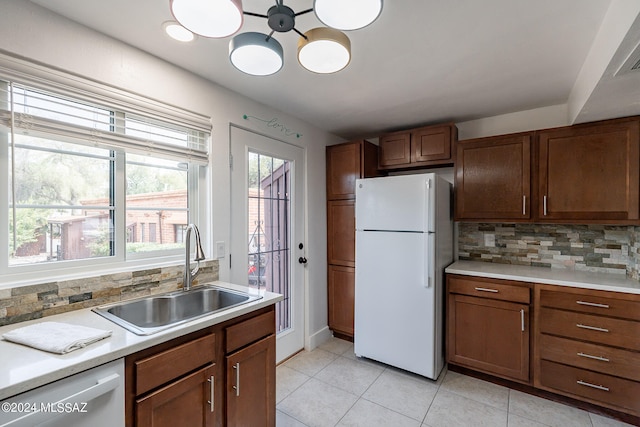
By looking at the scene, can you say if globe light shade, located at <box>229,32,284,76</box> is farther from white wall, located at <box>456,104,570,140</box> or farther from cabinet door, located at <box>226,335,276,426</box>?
white wall, located at <box>456,104,570,140</box>

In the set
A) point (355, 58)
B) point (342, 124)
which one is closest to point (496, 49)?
point (355, 58)

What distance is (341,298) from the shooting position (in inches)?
123

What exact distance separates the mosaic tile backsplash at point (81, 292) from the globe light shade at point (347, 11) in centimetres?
159

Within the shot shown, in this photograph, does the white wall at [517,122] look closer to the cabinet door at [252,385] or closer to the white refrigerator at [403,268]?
the white refrigerator at [403,268]

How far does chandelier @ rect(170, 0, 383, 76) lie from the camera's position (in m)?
0.91

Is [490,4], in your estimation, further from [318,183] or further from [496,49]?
[318,183]

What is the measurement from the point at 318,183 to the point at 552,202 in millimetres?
2029

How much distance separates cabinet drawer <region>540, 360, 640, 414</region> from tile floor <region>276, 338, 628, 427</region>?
0.44 feet

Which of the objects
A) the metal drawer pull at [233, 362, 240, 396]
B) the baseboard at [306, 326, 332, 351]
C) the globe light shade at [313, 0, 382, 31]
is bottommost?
the baseboard at [306, 326, 332, 351]

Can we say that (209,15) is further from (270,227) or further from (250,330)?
(270,227)

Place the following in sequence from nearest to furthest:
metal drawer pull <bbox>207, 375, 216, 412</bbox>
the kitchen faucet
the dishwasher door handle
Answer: the dishwasher door handle < metal drawer pull <bbox>207, 375, 216, 412</bbox> < the kitchen faucet

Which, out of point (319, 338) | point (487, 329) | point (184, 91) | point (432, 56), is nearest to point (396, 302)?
point (487, 329)

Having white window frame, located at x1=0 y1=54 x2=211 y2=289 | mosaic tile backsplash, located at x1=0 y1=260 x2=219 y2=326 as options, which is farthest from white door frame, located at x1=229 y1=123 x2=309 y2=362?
mosaic tile backsplash, located at x1=0 y1=260 x2=219 y2=326

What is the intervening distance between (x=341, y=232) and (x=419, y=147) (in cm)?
116
